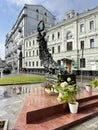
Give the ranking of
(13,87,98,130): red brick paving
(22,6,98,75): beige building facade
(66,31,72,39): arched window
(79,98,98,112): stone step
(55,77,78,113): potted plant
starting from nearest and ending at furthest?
(13,87,98,130): red brick paving < (55,77,78,113): potted plant < (79,98,98,112): stone step < (22,6,98,75): beige building facade < (66,31,72,39): arched window

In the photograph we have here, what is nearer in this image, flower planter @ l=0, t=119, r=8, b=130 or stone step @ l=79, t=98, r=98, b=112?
flower planter @ l=0, t=119, r=8, b=130

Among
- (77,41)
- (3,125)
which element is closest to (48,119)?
(3,125)

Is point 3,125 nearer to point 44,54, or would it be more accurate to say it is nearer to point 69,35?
point 44,54

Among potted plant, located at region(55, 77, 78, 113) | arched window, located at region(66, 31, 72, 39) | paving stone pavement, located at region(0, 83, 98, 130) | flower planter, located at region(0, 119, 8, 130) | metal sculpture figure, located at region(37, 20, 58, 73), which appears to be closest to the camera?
flower planter, located at region(0, 119, 8, 130)

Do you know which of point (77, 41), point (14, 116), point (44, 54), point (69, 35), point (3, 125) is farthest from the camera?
point (69, 35)

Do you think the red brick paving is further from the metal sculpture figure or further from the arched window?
the arched window

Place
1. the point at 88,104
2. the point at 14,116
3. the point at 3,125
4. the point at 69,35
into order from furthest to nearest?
the point at 69,35, the point at 88,104, the point at 14,116, the point at 3,125

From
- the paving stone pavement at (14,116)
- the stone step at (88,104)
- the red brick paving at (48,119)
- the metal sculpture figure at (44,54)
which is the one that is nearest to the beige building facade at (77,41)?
the metal sculpture figure at (44,54)

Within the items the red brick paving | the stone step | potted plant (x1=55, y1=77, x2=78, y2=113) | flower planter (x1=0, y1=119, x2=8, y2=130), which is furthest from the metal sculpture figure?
flower planter (x1=0, y1=119, x2=8, y2=130)

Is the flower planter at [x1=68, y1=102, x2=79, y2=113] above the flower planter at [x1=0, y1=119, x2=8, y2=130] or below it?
above

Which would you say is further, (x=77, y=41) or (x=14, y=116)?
(x=77, y=41)

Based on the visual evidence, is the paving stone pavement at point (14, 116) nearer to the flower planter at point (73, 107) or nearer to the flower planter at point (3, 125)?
the flower planter at point (3, 125)

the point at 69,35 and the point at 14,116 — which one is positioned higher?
the point at 69,35

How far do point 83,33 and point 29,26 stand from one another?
23.8 meters
